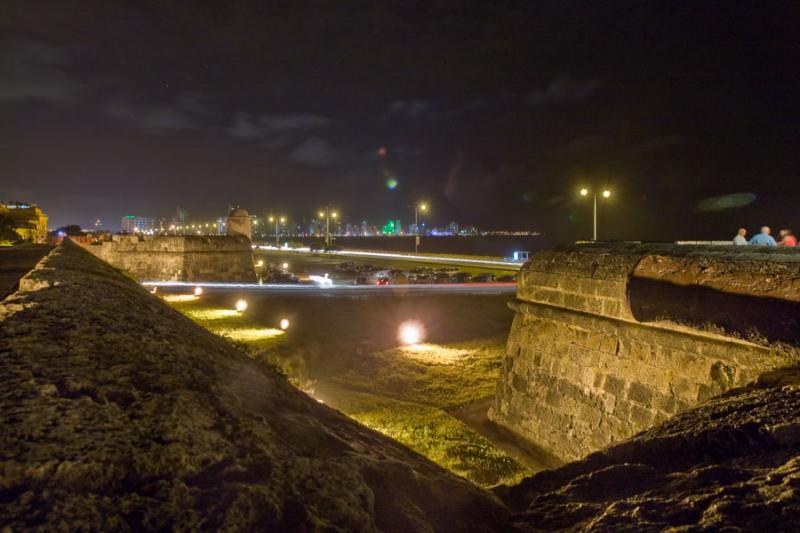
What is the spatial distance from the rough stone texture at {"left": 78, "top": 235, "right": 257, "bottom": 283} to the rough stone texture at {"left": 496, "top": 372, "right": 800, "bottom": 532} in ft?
90.3

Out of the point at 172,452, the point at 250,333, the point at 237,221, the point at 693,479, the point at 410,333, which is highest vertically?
the point at 237,221

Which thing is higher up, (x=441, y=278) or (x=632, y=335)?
(x=632, y=335)

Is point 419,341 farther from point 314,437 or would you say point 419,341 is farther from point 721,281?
point 314,437

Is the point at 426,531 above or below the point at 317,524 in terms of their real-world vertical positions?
below

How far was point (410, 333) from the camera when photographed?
55.9ft

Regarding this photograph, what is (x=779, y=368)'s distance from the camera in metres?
4.48

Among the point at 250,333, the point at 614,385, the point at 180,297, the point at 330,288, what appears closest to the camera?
the point at 614,385

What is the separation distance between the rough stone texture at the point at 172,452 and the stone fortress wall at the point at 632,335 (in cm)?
352

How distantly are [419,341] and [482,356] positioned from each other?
2547 mm

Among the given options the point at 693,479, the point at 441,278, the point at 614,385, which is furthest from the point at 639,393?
the point at 441,278

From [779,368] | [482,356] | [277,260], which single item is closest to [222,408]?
[779,368]

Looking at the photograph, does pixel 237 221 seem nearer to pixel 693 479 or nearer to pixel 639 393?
pixel 639 393

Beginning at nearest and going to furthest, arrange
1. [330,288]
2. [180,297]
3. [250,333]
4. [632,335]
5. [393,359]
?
[632,335] → [393,359] → [250,333] → [180,297] → [330,288]

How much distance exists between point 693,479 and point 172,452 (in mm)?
2530
